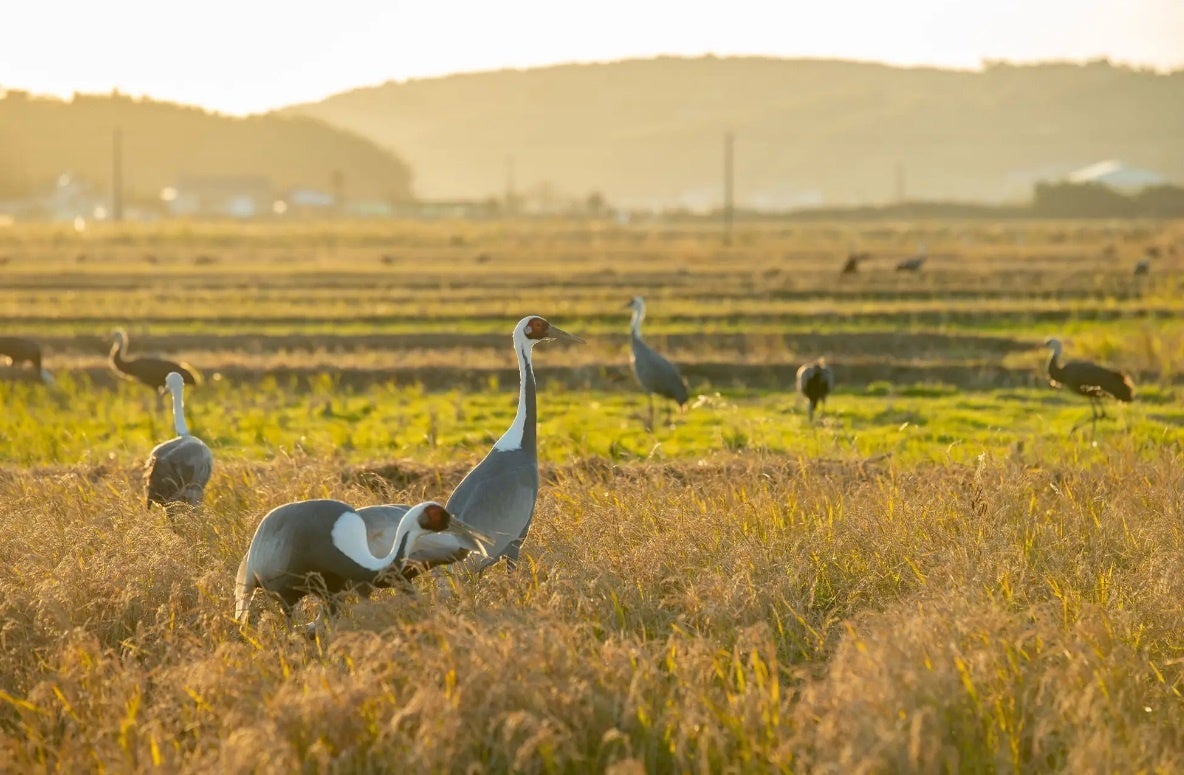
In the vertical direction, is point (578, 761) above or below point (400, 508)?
below

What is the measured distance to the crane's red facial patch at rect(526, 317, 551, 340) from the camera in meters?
9.00

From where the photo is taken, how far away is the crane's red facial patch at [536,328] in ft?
29.5

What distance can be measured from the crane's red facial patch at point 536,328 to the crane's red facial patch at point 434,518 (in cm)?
242

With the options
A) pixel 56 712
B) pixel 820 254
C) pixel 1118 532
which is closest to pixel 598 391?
pixel 1118 532

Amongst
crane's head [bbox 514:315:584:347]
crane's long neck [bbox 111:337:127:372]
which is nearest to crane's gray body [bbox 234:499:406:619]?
crane's head [bbox 514:315:584:347]

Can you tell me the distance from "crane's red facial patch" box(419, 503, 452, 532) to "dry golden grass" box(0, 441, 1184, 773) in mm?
422

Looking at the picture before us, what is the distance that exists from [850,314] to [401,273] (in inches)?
734

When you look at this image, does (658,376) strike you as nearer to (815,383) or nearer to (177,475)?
(815,383)

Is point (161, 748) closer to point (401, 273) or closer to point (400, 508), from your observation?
point (400, 508)

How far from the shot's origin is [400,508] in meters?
7.95

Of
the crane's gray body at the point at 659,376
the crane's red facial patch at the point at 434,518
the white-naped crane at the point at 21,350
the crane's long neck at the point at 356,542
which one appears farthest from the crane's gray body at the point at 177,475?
the white-naped crane at the point at 21,350

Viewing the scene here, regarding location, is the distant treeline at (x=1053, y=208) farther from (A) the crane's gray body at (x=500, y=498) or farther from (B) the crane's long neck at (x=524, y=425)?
(A) the crane's gray body at (x=500, y=498)

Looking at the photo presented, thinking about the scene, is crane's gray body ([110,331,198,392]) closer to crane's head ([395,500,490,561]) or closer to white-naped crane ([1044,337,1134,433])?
white-naped crane ([1044,337,1134,433])

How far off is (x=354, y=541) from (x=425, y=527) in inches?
21.3
